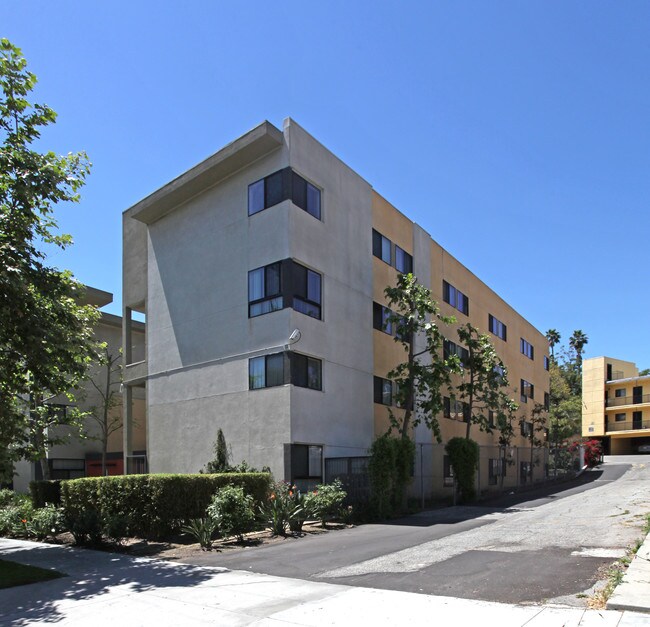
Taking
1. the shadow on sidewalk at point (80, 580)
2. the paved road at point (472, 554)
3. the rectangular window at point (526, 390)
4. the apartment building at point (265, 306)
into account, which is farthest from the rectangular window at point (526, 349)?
the shadow on sidewalk at point (80, 580)

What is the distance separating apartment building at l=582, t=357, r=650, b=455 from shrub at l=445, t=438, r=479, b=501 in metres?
48.2

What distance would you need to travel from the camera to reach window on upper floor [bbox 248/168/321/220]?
1933 centimetres

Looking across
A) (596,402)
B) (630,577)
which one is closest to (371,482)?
(630,577)

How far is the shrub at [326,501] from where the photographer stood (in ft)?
53.2

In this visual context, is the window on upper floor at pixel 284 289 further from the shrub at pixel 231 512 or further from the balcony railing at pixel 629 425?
the balcony railing at pixel 629 425

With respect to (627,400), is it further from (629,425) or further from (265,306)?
(265,306)

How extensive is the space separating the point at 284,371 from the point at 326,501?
13.2 ft

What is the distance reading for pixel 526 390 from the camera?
142 feet

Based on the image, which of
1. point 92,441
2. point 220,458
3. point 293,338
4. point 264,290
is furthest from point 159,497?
point 92,441

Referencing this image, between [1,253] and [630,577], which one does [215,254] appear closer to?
[1,253]

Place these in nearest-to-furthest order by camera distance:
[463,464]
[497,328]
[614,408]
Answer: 1. [463,464]
2. [497,328]
3. [614,408]

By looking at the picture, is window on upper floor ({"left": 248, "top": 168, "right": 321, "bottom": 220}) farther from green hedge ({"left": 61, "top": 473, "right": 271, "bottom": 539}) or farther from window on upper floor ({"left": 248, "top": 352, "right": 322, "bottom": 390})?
green hedge ({"left": 61, "top": 473, "right": 271, "bottom": 539})

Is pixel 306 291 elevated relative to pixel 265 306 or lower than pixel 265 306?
elevated

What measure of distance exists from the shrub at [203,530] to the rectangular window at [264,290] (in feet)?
22.8
